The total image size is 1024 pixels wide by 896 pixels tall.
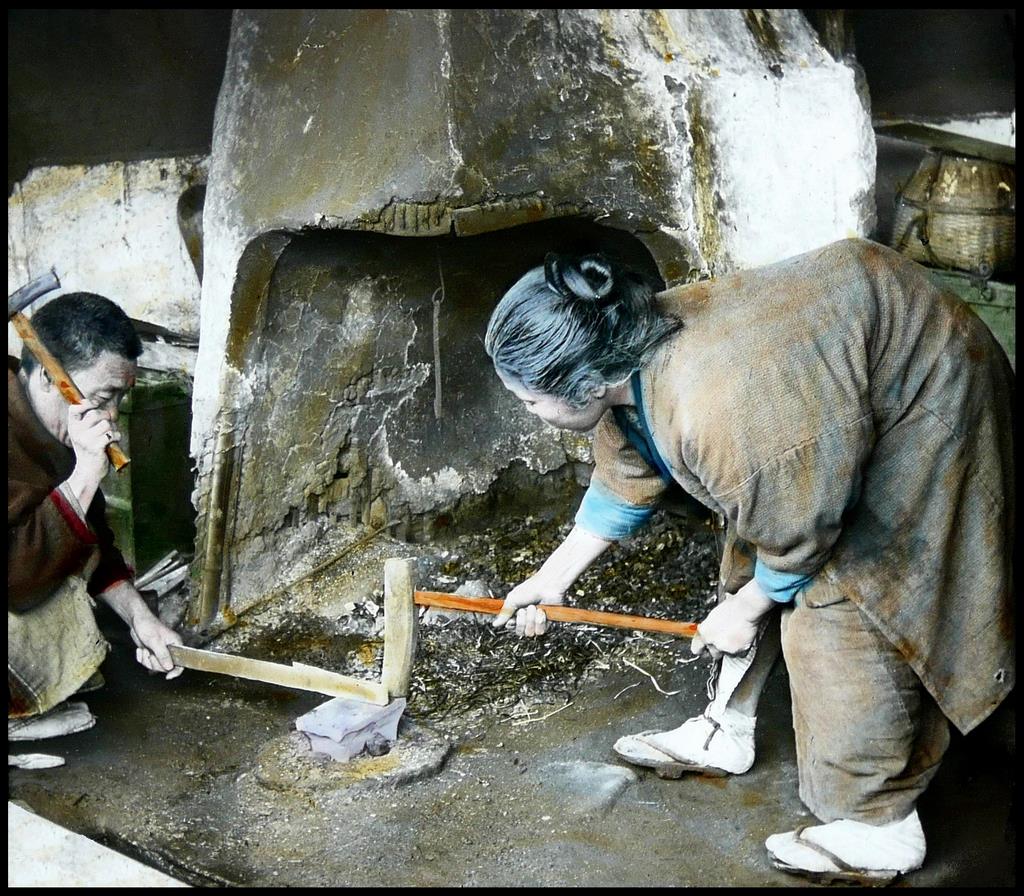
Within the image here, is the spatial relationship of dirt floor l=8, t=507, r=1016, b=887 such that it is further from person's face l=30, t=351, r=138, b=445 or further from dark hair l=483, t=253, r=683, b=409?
dark hair l=483, t=253, r=683, b=409

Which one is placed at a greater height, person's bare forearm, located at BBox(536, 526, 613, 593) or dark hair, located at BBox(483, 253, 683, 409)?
dark hair, located at BBox(483, 253, 683, 409)

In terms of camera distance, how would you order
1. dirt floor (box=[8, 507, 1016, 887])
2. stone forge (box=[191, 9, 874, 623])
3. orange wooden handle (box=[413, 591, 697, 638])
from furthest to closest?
stone forge (box=[191, 9, 874, 623]) → orange wooden handle (box=[413, 591, 697, 638]) → dirt floor (box=[8, 507, 1016, 887])

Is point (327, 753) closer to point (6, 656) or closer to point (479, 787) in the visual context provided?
point (479, 787)

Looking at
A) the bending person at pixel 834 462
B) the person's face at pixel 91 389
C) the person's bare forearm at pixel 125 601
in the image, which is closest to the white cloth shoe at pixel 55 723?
the person's bare forearm at pixel 125 601

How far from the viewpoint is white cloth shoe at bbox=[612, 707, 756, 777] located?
3.38 m

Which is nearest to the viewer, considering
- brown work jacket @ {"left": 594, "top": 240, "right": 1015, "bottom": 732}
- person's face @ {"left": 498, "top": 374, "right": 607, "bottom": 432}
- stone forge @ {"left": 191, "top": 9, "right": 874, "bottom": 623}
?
brown work jacket @ {"left": 594, "top": 240, "right": 1015, "bottom": 732}

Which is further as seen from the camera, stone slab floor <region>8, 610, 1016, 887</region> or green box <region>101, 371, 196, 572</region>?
green box <region>101, 371, 196, 572</region>

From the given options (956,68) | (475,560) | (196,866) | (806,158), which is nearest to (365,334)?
(475,560)

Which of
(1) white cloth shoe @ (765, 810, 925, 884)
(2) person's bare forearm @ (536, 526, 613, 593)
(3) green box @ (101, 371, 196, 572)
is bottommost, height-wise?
(1) white cloth shoe @ (765, 810, 925, 884)

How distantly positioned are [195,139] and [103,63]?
42cm

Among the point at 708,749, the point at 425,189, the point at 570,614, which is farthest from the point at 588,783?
the point at 425,189

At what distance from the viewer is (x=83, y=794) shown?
3.33 meters

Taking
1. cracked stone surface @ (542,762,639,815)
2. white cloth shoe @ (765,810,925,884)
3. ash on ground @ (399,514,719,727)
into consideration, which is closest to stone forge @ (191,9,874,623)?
ash on ground @ (399,514,719,727)

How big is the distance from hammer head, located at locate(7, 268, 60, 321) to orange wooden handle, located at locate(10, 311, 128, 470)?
19mm
